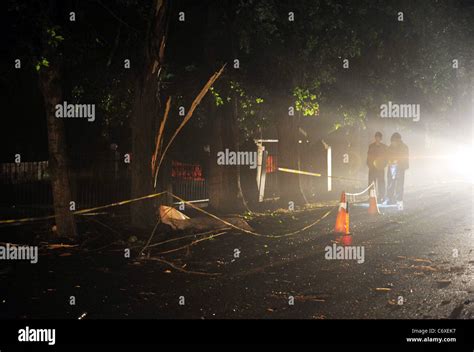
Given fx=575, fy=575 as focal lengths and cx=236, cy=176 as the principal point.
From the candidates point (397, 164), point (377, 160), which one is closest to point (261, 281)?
point (377, 160)

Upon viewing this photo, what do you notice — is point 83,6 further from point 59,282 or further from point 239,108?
point 239,108

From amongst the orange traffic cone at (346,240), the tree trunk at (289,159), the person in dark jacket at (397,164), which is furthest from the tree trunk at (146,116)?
the person in dark jacket at (397,164)

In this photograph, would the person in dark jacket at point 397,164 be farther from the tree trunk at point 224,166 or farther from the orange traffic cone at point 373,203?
the tree trunk at point 224,166

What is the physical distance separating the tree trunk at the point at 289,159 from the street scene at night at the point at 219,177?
7cm

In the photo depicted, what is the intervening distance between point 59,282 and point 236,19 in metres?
10.0

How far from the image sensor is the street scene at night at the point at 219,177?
732 cm

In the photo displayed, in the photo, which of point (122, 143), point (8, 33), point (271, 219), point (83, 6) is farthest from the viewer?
point (122, 143)

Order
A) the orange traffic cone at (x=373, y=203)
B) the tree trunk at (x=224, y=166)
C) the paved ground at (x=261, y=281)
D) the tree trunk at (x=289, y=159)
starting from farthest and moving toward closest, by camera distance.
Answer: the tree trunk at (x=289, y=159), the tree trunk at (x=224, y=166), the orange traffic cone at (x=373, y=203), the paved ground at (x=261, y=281)

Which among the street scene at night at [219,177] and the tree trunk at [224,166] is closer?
the street scene at night at [219,177]

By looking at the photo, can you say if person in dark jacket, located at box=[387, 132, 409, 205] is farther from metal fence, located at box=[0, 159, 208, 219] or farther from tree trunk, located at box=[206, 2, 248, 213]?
metal fence, located at box=[0, 159, 208, 219]

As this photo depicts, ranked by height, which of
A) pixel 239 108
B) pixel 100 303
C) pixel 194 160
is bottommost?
pixel 100 303

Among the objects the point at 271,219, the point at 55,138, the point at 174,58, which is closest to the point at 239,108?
the point at 174,58

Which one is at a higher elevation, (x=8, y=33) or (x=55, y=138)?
(x=8, y=33)

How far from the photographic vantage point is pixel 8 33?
405 inches
